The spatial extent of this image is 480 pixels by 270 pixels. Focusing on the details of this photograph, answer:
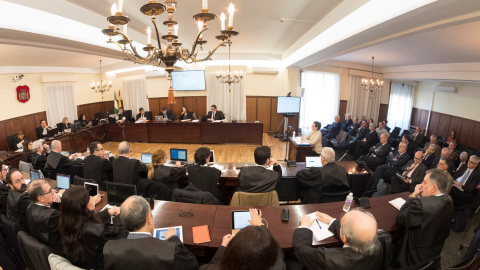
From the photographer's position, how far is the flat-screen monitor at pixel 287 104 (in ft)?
33.1

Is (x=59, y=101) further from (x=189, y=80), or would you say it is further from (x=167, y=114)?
(x=189, y=80)

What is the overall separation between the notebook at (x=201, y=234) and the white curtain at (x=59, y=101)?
987 centimetres

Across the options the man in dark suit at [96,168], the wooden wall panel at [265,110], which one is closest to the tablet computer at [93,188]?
the man in dark suit at [96,168]

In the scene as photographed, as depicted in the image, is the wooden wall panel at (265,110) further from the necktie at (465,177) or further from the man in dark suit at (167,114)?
the necktie at (465,177)

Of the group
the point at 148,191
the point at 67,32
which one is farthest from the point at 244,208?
the point at 67,32

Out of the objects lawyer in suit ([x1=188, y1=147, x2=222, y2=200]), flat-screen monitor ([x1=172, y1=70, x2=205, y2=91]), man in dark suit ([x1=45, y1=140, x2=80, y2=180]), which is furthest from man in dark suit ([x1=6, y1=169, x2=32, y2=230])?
flat-screen monitor ([x1=172, y1=70, x2=205, y2=91])

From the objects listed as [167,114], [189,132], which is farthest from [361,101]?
[167,114]

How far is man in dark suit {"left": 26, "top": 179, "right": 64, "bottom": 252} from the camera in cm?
240

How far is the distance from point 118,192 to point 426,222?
3.34m

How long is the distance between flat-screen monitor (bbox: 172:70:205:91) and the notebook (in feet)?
31.4

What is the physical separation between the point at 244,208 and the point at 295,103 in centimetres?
798

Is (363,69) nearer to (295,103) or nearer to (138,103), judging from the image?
(295,103)

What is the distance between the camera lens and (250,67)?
11.2 metres

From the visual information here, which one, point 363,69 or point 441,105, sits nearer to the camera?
point 441,105
